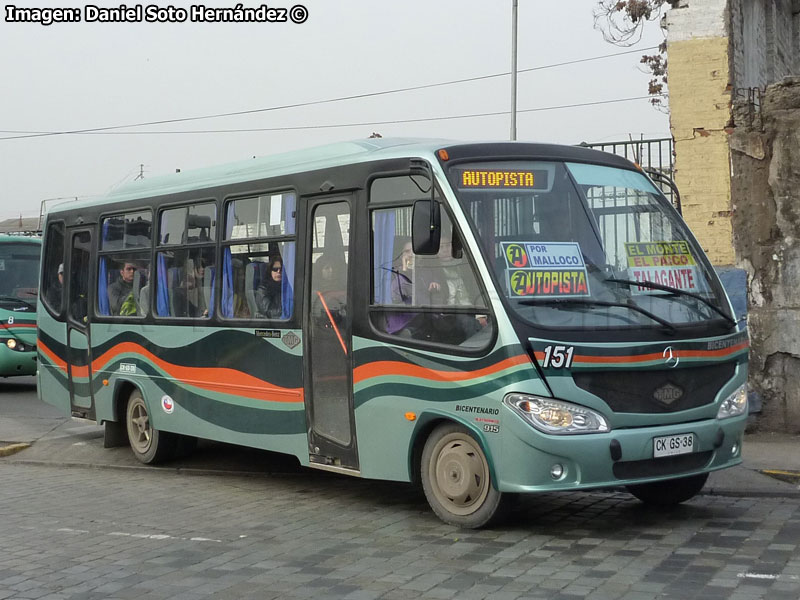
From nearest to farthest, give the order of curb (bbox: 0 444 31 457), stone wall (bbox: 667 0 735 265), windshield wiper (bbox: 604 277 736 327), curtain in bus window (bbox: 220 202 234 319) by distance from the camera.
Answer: windshield wiper (bbox: 604 277 736 327), curtain in bus window (bbox: 220 202 234 319), stone wall (bbox: 667 0 735 265), curb (bbox: 0 444 31 457)

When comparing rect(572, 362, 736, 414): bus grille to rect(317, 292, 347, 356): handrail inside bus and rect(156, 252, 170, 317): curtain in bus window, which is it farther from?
rect(156, 252, 170, 317): curtain in bus window

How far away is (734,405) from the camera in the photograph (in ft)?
25.6

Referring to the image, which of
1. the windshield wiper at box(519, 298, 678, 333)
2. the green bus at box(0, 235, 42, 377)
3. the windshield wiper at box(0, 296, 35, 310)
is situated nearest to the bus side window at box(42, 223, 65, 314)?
the green bus at box(0, 235, 42, 377)

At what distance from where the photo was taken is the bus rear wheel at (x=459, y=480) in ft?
24.3

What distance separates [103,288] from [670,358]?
22.2 ft

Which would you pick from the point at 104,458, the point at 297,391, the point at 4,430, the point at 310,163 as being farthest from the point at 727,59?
the point at 4,430

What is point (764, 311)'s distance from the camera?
11.7m

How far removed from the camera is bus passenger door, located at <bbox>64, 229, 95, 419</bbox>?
40.3 ft

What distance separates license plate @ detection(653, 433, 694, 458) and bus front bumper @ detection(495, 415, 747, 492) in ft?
0.08

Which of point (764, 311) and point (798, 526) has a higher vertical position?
point (764, 311)

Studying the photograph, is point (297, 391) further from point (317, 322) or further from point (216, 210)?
A: point (216, 210)

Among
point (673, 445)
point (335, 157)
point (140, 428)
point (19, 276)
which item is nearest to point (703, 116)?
point (335, 157)

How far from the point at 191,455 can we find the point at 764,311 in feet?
20.0

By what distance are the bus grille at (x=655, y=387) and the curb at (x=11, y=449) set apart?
25.3ft
